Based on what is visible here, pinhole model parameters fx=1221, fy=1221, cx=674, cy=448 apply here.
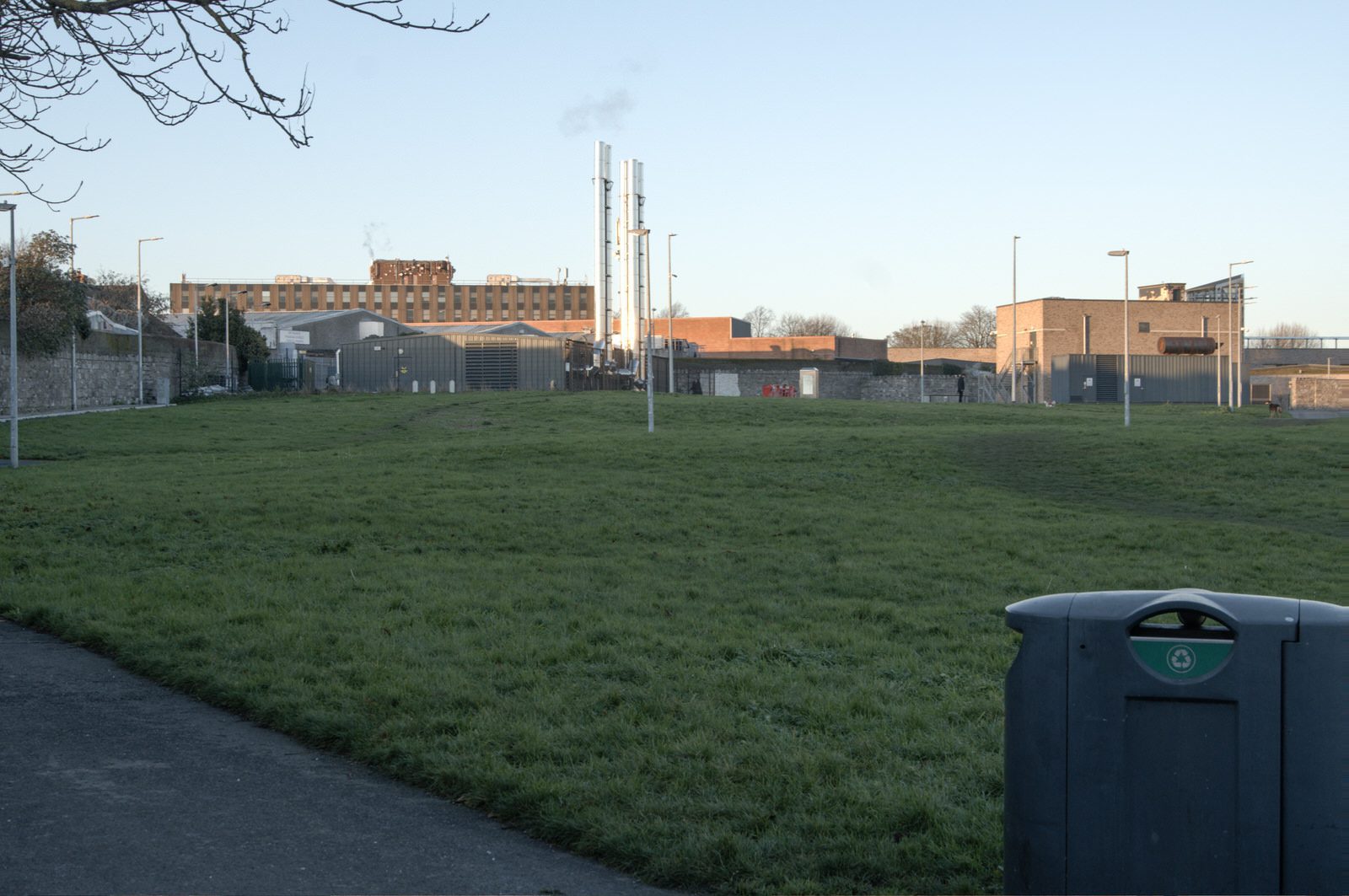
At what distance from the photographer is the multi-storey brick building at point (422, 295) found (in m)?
157

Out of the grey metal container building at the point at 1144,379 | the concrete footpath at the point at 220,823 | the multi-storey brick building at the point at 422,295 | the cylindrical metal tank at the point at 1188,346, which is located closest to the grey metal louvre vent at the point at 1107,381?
the grey metal container building at the point at 1144,379

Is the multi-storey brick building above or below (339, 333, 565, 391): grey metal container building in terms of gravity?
above

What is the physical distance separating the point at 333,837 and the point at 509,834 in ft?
2.39

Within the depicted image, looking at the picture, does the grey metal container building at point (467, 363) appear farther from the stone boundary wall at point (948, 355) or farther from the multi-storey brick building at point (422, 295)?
the multi-storey brick building at point (422, 295)

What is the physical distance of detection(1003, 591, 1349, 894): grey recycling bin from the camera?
11.4ft

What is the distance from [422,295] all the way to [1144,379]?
350ft

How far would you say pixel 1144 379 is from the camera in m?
71.1

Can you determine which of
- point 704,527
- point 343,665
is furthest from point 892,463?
point 343,665

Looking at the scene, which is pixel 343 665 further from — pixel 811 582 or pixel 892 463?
pixel 892 463

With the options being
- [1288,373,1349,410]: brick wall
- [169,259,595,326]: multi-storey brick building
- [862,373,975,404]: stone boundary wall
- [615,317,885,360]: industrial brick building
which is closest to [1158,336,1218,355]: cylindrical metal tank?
[862,373,975,404]: stone boundary wall

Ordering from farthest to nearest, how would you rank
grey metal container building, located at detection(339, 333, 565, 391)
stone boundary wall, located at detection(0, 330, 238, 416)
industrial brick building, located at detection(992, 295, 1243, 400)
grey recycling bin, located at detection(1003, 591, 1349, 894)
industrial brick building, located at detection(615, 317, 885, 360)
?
industrial brick building, located at detection(615, 317, 885, 360) → industrial brick building, located at detection(992, 295, 1243, 400) → grey metal container building, located at detection(339, 333, 565, 391) → stone boundary wall, located at detection(0, 330, 238, 416) → grey recycling bin, located at detection(1003, 591, 1349, 894)

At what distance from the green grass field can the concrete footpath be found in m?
0.24

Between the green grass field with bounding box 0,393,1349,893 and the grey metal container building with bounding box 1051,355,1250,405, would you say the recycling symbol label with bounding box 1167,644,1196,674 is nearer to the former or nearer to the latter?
the green grass field with bounding box 0,393,1349,893

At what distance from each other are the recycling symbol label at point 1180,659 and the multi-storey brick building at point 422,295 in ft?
507
